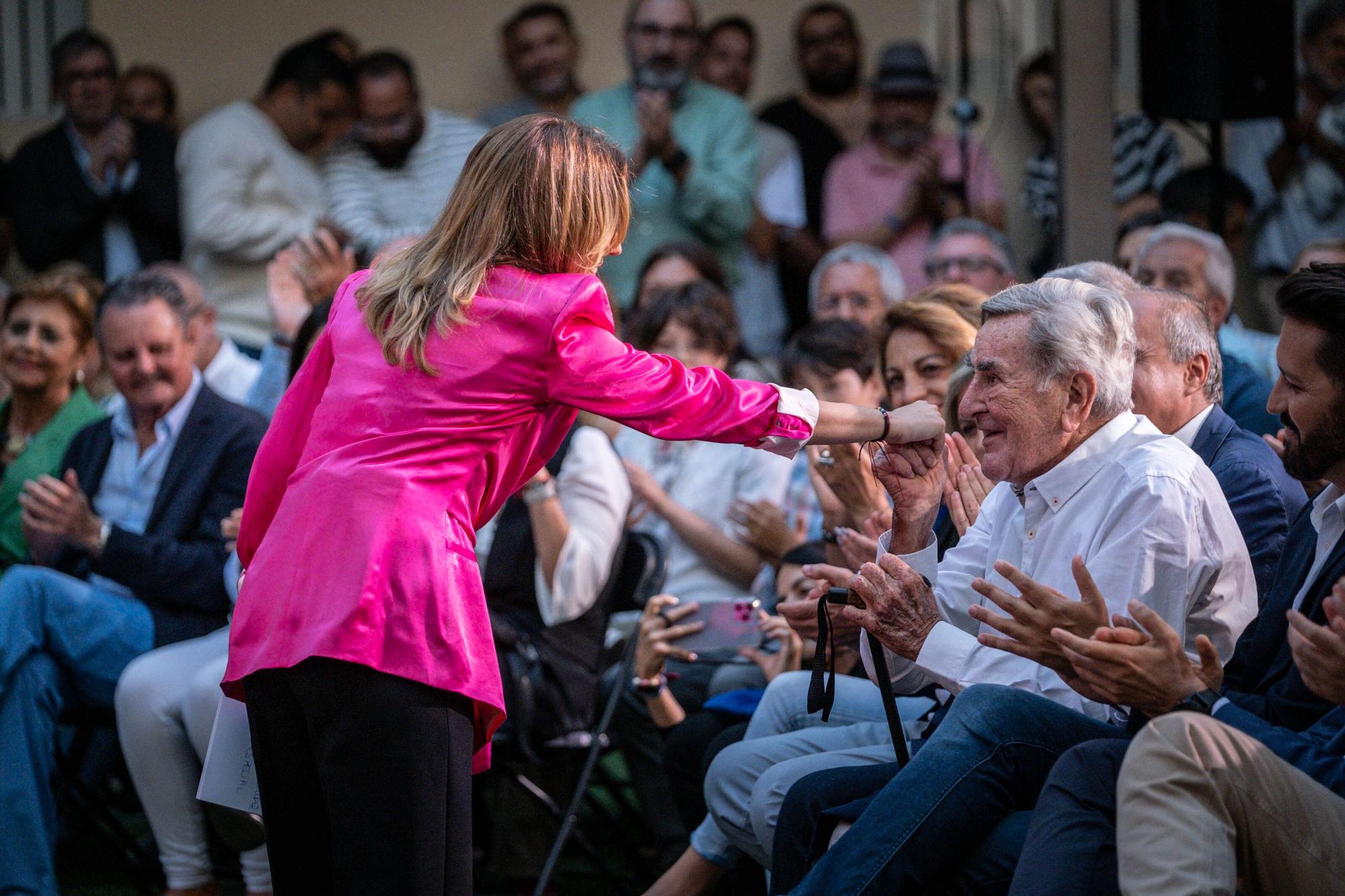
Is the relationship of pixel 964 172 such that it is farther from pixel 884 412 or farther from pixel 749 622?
pixel 884 412

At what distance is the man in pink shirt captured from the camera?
6746 millimetres

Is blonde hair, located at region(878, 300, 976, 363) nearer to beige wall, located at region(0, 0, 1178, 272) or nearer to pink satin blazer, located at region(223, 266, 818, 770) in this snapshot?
pink satin blazer, located at region(223, 266, 818, 770)

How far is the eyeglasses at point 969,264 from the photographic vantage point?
580 centimetres

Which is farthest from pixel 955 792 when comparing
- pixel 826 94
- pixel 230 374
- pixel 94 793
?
pixel 826 94

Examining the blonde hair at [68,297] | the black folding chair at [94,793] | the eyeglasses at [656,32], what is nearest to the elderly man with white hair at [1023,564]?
the black folding chair at [94,793]

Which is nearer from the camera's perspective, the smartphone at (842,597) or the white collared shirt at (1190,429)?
the smartphone at (842,597)

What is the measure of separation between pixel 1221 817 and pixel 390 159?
204 inches

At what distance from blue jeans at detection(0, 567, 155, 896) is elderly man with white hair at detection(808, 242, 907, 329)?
2584 millimetres

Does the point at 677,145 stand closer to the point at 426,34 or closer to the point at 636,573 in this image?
the point at 426,34

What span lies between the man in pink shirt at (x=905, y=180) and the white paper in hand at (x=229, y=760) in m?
4.32

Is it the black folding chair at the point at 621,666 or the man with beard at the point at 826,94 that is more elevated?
the man with beard at the point at 826,94

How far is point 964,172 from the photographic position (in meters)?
6.61

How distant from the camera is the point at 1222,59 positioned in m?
5.22

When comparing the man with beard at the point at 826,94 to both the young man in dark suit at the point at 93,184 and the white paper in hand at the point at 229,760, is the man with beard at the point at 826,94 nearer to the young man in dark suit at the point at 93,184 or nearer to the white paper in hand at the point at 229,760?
the young man in dark suit at the point at 93,184
